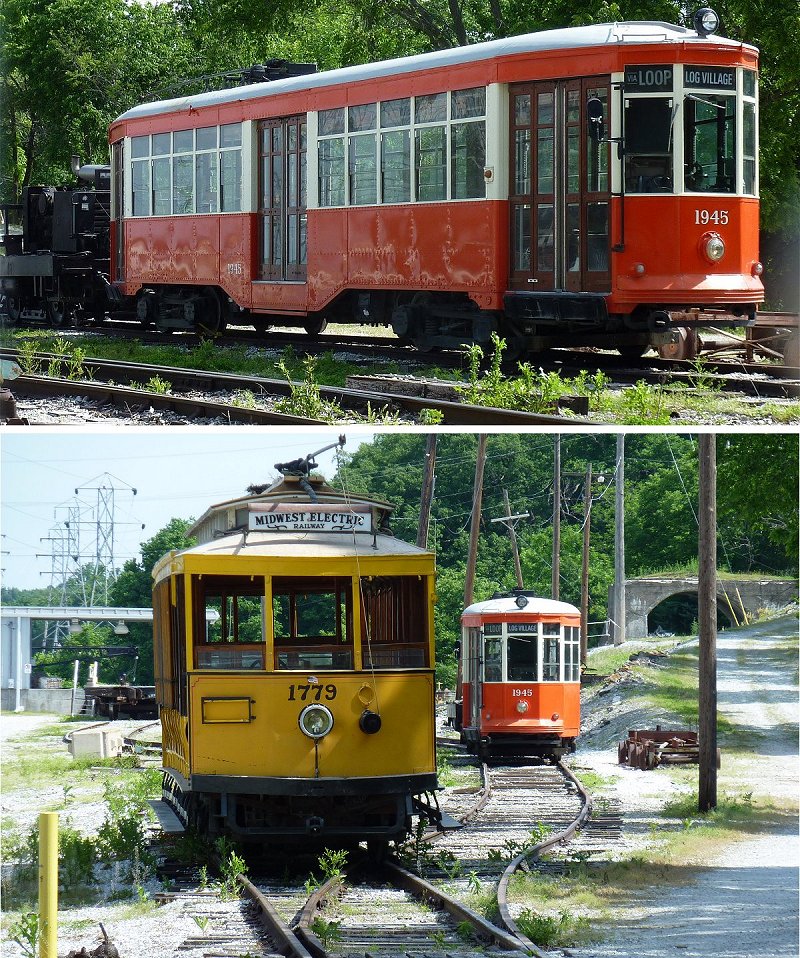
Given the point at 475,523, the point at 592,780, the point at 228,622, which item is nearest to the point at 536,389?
the point at 228,622

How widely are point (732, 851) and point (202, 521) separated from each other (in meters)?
4.55

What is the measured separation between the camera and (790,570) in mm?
20812

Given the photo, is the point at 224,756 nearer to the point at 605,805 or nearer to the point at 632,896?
the point at 632,896

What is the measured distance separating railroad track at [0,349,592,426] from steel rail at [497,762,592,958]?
10.2 ft

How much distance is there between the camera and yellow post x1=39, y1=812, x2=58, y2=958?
18.7 ft

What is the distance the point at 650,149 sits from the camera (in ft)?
43.8

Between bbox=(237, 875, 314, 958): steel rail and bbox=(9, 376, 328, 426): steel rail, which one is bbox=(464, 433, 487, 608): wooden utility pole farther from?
bbox=(237, 875, 314, 958): steel rail

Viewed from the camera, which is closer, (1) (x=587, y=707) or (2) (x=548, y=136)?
(2) (x=548, y=136)

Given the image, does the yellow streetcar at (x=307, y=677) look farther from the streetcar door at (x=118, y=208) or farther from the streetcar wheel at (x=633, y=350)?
the streetcar door at (x=118, y=208)

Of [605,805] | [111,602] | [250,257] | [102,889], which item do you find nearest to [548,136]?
[250,257]

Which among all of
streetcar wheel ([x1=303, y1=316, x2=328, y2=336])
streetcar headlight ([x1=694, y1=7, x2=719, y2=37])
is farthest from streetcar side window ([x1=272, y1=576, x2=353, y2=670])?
streetcar wheel ([x1=303, y1=316, x2=328, y2=336])

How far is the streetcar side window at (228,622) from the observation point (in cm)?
884

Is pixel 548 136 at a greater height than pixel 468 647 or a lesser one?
greater

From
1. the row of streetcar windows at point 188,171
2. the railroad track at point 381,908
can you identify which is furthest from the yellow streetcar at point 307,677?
the row of streetcar windows at point 188,171
